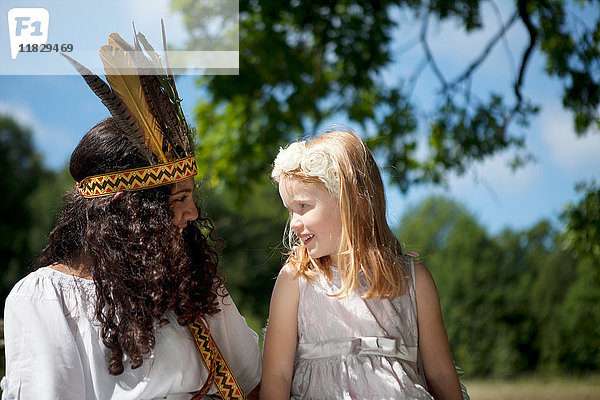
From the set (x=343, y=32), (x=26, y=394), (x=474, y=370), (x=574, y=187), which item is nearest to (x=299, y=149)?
(x=26, y=394)

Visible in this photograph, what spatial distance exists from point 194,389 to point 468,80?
4154mm

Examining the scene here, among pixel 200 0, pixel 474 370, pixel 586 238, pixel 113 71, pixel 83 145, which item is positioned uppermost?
pixel 200 0

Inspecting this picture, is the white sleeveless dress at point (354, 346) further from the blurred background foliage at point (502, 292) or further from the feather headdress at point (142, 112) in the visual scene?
the blurred background foliage at point (502, 292)

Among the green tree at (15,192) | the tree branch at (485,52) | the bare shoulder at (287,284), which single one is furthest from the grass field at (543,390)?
the green tree at (15,192)

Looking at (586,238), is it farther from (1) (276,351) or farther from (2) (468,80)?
(1) (276,351)

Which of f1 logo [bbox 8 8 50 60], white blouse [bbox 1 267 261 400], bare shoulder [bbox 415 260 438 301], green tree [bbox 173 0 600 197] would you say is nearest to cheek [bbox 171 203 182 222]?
white blouse [bbox 1 267 261 400]

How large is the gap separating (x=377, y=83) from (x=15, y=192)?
7577 millimetres

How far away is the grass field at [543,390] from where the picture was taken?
16.5ft

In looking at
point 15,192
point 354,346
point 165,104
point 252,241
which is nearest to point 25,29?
point 165,104

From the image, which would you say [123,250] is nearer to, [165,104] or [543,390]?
[165,104]

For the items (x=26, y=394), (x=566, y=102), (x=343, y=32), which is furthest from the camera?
(x=343, y=32)

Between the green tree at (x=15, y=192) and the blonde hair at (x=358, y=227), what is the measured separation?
27.3 feet

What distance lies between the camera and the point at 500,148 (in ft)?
17.3

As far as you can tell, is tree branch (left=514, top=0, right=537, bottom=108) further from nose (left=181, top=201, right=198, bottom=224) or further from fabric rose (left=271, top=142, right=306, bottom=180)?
nose (left=181, top=201, right=198, bottom=224)
